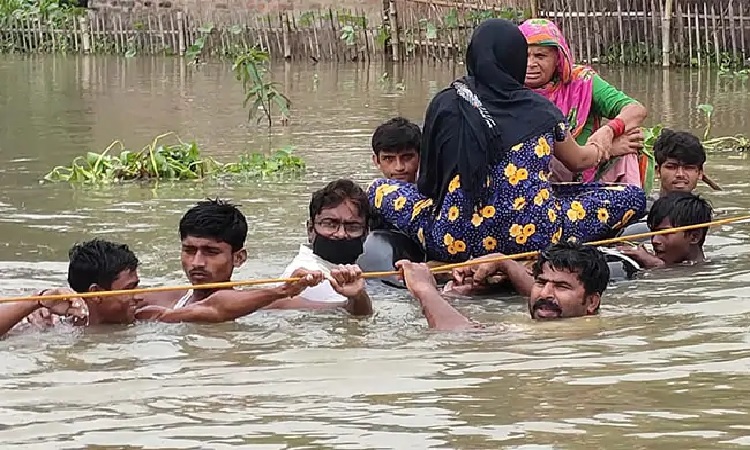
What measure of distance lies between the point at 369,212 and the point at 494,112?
78 centimetres

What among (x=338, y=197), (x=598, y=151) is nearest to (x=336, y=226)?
(x=338, y=197)

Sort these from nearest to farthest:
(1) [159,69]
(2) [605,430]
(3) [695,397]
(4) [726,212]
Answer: (2) [605,430] < (3) [695,397] < (4) [726,212] < (1) [159,69]

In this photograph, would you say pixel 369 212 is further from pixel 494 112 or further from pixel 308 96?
pixel 308 96

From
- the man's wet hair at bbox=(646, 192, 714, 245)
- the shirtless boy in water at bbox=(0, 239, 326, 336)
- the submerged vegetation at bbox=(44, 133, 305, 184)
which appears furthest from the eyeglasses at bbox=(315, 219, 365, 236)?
the submerged vegetation at bbox=(44, 133, 305, 184)

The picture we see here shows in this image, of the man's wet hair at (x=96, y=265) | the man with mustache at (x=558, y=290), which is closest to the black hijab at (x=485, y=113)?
the man with mustache at (x=558, y=290)

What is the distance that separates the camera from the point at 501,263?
249 inches

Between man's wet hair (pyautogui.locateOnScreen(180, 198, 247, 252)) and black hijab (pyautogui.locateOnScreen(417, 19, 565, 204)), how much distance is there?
98 centimetres

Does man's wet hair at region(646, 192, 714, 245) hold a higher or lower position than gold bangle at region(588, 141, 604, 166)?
lower

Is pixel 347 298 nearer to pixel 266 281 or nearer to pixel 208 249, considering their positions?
pixel 266 281

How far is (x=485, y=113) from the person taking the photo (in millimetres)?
6305

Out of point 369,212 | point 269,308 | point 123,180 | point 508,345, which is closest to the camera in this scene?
point 508,345

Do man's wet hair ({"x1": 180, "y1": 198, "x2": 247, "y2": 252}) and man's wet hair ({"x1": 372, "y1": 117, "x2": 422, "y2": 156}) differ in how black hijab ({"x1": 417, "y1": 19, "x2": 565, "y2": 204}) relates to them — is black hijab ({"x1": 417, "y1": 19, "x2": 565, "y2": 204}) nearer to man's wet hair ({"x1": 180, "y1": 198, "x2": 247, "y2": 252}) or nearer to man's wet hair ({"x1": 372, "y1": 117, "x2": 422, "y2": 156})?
man's wet hair ({"x1": 372, "y1": 117, "x2": 422, "y2": 156})

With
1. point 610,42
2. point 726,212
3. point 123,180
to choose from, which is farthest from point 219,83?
point 726,212

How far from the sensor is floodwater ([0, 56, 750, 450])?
396 cm
